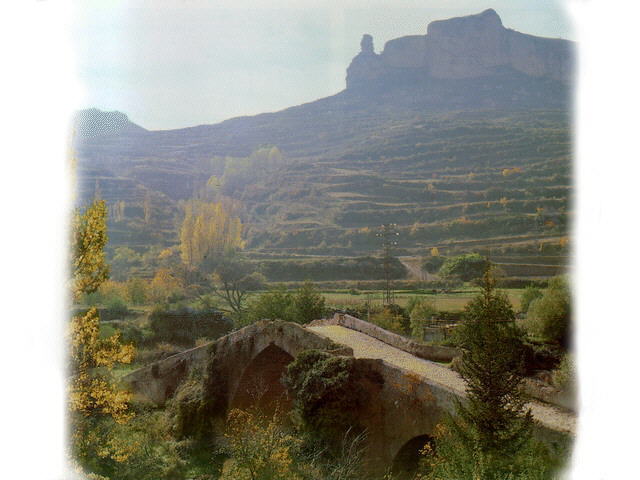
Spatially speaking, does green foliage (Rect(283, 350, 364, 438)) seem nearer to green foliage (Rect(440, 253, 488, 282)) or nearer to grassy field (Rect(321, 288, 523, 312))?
grassy field (Rect(321, 288, 523, 312))

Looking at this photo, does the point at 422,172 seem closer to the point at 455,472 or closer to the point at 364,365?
the point at 364,365

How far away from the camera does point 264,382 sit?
18.4 m

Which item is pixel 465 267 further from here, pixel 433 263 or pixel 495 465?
pixel 495 465

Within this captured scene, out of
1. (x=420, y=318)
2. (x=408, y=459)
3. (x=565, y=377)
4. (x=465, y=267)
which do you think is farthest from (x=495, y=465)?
(x=465, y=267)

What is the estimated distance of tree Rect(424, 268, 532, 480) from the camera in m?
9.38

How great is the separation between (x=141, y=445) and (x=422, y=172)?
2629 inches

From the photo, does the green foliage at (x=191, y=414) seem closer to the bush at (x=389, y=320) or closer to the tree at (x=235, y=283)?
the bush at (x=389, y=320)

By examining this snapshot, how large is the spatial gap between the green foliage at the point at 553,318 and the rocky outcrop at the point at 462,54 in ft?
273

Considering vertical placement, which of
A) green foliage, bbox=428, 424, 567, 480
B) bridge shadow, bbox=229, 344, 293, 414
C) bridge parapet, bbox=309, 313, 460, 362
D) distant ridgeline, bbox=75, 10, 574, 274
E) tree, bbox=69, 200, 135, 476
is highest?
distant ridgeline, bbox=75, 10, 574, 274

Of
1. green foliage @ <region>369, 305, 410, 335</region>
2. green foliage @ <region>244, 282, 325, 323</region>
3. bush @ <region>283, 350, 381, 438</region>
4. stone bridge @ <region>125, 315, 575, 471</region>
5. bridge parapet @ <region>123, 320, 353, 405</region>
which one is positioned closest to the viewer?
stone bridge @ <region>125, 315, 575, 471</region>

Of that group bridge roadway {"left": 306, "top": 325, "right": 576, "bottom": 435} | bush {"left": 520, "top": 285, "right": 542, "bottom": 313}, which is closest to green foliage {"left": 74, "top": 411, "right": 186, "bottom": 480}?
bridge roadway {"left": 306, "top": 325, "right": 576, "bottom": 435}

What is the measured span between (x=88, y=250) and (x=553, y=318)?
1895cm

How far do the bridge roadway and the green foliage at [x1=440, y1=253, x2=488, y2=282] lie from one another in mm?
24396

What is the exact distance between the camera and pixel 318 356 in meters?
16.1
